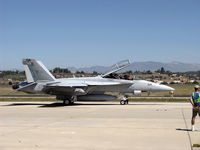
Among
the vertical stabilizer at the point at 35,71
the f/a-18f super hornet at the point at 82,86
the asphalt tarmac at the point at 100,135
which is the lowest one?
the asphalt tarmac at the point at 100,135

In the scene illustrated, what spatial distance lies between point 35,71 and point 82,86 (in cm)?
377

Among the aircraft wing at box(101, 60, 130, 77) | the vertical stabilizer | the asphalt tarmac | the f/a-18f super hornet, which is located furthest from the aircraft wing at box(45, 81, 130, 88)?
the asphalt tarmac

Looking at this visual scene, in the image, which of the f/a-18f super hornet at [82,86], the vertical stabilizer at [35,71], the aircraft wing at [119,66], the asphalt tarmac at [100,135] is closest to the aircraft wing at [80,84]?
the f/a-18f super hornet at [82,86]

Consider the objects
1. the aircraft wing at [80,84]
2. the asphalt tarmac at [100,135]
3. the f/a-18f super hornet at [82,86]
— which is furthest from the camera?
the f/a-18f super hornet at [82,86]

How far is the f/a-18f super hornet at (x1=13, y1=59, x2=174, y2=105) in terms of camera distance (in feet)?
82.9

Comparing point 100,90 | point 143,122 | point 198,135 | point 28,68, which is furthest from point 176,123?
point 28,68

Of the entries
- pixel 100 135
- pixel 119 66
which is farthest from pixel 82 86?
pixel 100 135

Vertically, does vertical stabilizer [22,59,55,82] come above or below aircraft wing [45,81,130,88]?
above

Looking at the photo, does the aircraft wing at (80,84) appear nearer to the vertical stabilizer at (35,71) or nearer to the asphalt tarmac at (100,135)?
the vertical stabilizer at (35,71)

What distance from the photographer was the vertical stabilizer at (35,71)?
85.5ft

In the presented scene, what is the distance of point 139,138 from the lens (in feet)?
34.4


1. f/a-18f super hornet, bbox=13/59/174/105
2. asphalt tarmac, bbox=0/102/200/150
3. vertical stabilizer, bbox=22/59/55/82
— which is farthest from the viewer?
vertical stabilizer, bbox=22/59/55/82

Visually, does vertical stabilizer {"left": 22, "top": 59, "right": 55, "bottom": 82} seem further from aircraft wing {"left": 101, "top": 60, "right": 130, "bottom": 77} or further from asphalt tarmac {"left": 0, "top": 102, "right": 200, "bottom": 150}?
asphalt tarmac {"left": 0, "top": 102, "right": 200, "bottom": 150}

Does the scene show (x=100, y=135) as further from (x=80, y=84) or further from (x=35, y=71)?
(x=35, y=71)
